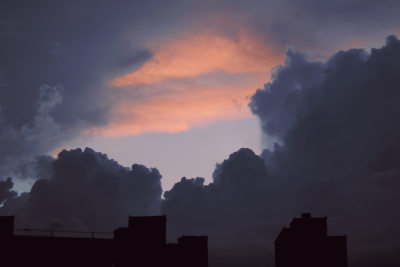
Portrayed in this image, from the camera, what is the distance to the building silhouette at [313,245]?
87.0 m

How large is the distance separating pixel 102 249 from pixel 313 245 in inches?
1444

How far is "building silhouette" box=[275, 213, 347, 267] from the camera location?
87.0 metres

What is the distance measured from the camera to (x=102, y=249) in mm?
69188

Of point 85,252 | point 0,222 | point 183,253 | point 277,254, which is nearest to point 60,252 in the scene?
point 85,252

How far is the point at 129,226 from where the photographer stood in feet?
236

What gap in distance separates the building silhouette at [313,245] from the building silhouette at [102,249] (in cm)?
2019

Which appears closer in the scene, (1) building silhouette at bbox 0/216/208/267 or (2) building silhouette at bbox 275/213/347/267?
(1) building silhouette at bbox 0/216/208/267

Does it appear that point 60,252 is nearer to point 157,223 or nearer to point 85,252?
point 85,252

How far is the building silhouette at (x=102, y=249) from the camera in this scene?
6241cm

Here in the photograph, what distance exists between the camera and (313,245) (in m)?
87.2

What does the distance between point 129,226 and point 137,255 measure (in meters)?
4.12

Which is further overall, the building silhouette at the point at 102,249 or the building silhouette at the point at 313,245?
the building silhouette at the point at 313,245

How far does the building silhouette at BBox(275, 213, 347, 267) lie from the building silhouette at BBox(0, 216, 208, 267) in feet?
66.2

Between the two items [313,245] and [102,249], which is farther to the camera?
[313,245]
